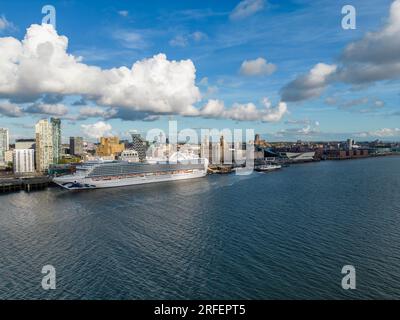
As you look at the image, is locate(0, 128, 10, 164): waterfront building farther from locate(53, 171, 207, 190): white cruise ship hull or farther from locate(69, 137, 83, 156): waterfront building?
locate(53, 171, 207, 190): white cruise ship hull

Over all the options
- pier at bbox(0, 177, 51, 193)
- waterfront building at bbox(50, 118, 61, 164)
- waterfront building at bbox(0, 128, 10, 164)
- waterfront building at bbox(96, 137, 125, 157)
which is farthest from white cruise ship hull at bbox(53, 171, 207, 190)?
waterfront building at bbox(96, 137, 125, 157)

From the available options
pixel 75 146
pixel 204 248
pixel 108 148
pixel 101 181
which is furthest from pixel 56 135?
pixel 204 248

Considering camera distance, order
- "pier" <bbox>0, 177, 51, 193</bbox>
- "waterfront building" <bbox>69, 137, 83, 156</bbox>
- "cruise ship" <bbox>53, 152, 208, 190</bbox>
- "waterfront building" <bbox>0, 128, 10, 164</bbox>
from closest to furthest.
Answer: "cruise ship" <bbox>53, 152, 208, 190</bbox>
"pier" <bbox>0, 177, 51, 193</bbox>
"waterfront building" <bbox>0, 128, 10, 164</bbox>
"waterfront building" <bbox>69, 137, 83, 156</bbox>

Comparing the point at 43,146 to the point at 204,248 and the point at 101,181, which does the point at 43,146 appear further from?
the point at 204,248

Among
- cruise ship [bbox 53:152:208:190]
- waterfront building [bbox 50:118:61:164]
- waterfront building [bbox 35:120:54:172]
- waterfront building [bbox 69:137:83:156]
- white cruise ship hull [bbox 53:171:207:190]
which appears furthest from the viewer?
waterfront building [bbox 69:137:83:156]
